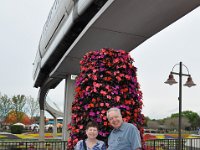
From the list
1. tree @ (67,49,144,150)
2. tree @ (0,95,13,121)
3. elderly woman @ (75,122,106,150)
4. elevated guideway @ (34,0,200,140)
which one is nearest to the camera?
elderly woman @ (75,122,106,150)

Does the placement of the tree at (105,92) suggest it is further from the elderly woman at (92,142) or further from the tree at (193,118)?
the tree at (193,118)

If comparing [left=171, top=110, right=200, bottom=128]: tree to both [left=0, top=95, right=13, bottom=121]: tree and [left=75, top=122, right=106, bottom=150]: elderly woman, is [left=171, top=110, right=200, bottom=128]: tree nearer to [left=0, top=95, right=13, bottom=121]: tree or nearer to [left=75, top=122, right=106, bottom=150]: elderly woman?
[left=0, top=95, right=13, bottom=121]: tree

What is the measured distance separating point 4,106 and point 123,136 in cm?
7068

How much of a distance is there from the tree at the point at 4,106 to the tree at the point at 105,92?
67572mm

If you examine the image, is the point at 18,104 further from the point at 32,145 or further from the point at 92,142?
the point at 92,142

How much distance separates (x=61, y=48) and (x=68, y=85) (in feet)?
9.19

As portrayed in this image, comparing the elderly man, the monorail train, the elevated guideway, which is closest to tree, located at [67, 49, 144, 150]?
the elevated guideway

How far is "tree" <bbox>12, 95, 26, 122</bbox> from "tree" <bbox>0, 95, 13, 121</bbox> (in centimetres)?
169

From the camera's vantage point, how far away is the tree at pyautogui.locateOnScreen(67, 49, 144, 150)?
5.36m

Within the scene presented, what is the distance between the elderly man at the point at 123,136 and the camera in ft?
11.7

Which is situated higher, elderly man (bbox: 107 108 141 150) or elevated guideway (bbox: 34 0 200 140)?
elevated guideway (bbox: 34 0 200 140)

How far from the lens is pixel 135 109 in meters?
5.46

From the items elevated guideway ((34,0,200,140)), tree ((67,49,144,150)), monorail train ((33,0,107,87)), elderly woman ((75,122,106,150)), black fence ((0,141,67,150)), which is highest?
→ monorail train ((33,0,107,87))

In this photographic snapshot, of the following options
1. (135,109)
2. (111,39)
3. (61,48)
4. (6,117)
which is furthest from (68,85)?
(6,117)
